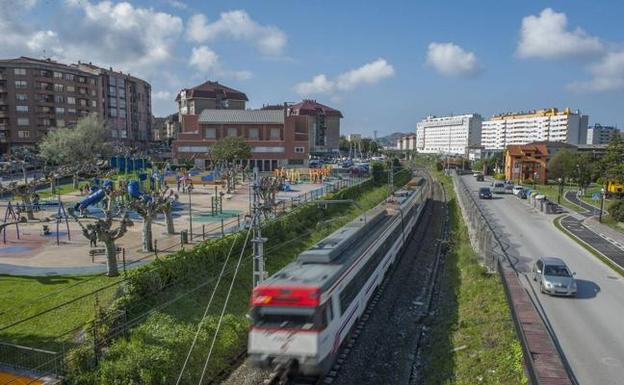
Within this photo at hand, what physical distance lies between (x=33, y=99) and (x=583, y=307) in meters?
97.6

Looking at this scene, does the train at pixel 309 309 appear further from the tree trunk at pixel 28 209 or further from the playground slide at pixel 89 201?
the tree trunk at pixel 28 209

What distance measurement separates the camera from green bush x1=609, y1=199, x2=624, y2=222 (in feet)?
130

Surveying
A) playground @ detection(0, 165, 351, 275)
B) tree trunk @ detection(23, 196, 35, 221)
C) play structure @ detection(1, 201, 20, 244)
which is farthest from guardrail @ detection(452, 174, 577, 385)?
tree trunk @ detection(23, 196, 35, 221)

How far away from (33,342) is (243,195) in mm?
40223

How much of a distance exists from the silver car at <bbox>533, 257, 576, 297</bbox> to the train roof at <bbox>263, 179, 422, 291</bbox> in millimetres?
7583

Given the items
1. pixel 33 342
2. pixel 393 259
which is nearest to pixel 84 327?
pixel 33 342

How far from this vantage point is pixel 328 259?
17359 millimetres

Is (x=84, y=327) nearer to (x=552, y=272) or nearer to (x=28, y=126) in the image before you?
(x=552, y=272)

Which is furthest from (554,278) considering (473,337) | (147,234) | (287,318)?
(147,234)

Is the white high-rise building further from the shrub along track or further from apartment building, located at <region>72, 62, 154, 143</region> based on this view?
the shrub along track

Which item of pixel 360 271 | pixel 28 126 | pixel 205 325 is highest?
pixel 28 126

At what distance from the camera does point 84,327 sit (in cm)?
1689

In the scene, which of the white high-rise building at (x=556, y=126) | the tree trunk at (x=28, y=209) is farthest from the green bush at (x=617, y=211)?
the white high-rise building at (x=556, y=126)

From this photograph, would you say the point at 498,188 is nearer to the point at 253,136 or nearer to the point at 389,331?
the point at 253,136
